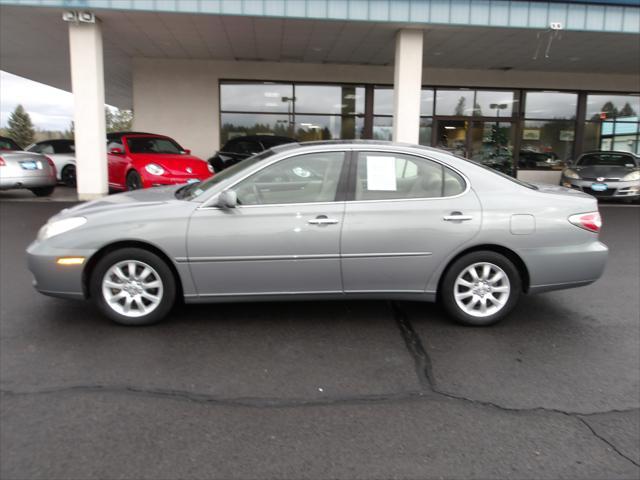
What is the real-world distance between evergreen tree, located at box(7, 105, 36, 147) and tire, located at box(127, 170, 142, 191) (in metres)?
55.1

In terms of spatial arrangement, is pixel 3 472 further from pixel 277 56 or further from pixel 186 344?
pixel 277 56

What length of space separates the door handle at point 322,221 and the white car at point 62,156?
1309 cm

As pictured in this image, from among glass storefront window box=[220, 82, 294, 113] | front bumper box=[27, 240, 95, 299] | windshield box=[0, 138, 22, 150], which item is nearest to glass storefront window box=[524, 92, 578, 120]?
glass storefront window box=[220, 82, 294, 113]

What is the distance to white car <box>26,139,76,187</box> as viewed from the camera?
1519 centimetres

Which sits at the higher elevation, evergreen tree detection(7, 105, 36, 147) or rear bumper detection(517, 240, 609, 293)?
evergreen tree detection(7, 105, 36, 147)

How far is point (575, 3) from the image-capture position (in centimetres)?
1130

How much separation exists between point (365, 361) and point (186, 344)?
4.47ft

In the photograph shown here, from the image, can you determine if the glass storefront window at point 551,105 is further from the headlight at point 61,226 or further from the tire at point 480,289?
the headlight at point 61,226

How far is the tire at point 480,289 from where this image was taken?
4.42 meters

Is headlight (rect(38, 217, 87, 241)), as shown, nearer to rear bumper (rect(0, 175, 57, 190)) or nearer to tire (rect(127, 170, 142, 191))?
tire (rect(127, 170, 142, 191))

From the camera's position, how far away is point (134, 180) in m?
11.3

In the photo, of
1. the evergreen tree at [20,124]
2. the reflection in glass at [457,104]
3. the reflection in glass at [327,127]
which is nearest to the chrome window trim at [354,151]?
the reflection in glass at [327,127]

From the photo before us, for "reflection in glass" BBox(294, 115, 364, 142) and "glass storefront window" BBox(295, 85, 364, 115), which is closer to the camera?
"glass storefront window" BBox(295, 85, 364, 115)

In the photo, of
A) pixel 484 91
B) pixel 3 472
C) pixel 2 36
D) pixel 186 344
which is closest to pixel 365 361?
pixel 186 344
